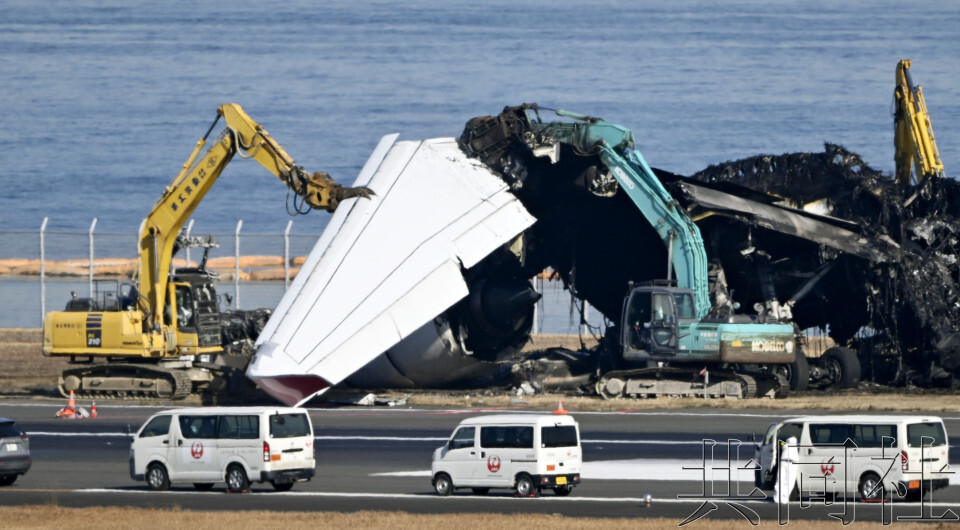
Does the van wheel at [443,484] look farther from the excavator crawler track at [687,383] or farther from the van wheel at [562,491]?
the excavator crawler track at [687,383]

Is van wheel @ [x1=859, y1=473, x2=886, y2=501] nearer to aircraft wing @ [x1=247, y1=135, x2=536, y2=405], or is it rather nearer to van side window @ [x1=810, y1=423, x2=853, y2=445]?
van side window @ [x1=810, y1=423, x2=853, y2=445]

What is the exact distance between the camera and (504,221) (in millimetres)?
52438

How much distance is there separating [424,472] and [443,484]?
3.95 meters

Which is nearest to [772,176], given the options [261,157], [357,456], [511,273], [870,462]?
[511,273]

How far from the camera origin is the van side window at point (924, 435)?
96.5 ft

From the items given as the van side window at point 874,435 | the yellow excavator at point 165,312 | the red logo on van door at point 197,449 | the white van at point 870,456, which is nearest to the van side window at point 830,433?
the white van at point 870,456

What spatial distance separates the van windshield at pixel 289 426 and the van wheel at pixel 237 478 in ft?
3.72

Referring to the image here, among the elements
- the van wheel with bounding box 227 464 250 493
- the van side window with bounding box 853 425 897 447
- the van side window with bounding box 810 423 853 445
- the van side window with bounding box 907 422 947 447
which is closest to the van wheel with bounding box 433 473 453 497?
the van wheel with bounding box 227 464 250 493

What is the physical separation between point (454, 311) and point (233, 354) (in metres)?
7.76

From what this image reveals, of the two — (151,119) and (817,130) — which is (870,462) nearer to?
(817,130)

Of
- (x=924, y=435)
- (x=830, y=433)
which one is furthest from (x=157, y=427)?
(x=924, y=435)

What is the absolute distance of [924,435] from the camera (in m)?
29.5

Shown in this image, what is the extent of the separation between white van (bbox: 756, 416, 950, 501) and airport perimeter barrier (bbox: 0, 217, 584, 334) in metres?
36.7

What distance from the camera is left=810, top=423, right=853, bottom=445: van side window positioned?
29891 mm
